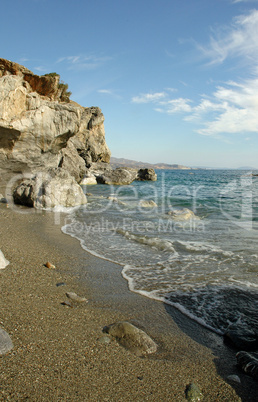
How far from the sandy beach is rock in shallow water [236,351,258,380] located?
63 mm

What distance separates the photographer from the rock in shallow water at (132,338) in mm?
2406

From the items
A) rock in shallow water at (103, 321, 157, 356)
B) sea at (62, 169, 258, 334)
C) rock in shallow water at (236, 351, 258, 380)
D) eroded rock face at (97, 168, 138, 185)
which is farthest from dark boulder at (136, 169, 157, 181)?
rock in shallow water at (236, 351, 258, 380)

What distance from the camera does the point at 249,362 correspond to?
225 centimetres

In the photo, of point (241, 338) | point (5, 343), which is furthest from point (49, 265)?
point (241, 338)

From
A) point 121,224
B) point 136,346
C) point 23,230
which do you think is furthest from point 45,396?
point 121,224

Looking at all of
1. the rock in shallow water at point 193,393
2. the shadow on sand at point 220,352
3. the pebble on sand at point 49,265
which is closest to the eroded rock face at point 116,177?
the pebble on sand at point 49,265

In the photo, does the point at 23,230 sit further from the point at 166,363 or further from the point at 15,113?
the point at 15,113

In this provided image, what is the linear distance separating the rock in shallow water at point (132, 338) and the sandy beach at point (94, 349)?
6 cm

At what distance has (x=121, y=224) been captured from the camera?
27.1 ft

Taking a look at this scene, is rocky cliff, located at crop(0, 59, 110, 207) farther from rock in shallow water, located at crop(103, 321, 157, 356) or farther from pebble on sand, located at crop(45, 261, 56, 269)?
rock in shallow water, located at crop(103, 321, 157, 356)

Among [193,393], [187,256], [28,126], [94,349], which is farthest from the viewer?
[28,126]

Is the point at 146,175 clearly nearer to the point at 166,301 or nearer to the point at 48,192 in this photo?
the point at 48,192

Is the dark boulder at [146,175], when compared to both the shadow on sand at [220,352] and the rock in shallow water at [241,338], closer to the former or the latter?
the shadow on sand at [220,352]

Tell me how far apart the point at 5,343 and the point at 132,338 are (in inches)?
42.4
